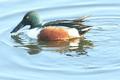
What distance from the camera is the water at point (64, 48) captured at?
8961 millimetres

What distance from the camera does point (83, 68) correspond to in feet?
29.8

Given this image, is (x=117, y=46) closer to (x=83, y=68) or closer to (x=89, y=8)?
(x=83, y=68)

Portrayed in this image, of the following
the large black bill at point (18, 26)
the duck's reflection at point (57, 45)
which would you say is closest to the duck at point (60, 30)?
the large black bill at point (18, 26)

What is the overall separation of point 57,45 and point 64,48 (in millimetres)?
265

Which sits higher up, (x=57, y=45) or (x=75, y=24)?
(x=75, y=24)

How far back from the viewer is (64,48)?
1030 centimetres

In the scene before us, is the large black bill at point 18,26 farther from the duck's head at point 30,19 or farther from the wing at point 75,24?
the wing at point 75,24

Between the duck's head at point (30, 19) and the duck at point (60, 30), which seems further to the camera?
the duck's head at point (30, 19)

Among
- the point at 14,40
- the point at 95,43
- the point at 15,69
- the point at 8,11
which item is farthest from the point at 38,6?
the point at 15,69

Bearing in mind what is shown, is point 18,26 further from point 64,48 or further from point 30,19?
point 64,48

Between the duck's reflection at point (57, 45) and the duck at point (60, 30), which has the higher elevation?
the duck at point (60, 30)

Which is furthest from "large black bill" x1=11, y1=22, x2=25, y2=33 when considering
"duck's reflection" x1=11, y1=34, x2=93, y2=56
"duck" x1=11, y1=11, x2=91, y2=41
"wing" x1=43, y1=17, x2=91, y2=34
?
"wing" x1=43, y1=17, x2=91, y2=34

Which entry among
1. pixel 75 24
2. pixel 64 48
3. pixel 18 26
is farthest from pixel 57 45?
pixel 18 26

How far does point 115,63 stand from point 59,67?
903 mm
